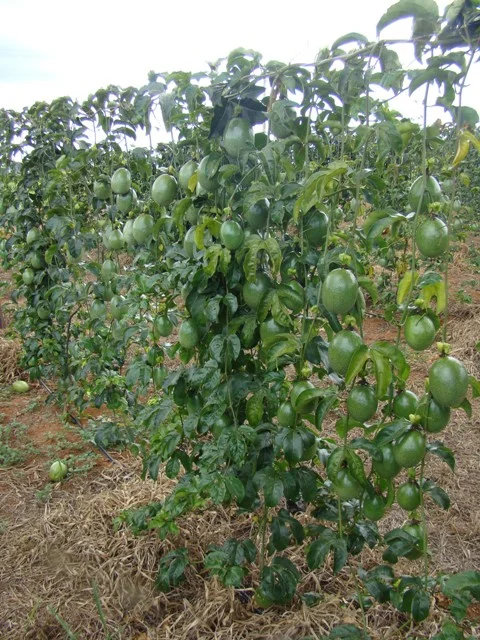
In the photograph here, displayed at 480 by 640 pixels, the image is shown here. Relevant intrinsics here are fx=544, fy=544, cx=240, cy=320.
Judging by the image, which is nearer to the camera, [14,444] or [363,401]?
[363,401]

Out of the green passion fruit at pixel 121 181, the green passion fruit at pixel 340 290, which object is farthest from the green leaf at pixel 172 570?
the green passion fruit at pixel 121 181

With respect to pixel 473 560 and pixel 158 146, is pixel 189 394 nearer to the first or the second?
pixel 158 146

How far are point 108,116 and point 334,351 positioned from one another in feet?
5.92

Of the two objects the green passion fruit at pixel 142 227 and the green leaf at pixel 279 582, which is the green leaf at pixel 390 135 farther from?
the green leaf at pixel 279 582

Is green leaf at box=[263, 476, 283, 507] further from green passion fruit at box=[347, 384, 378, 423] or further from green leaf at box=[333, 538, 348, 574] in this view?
green passion fruit at box=[347, 384, 378, 423]

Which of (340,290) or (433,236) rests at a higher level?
(433,236)

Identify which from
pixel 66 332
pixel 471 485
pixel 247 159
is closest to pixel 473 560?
pixel 471 485

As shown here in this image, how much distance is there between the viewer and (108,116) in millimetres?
2518

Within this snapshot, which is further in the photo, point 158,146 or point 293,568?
point 158,146

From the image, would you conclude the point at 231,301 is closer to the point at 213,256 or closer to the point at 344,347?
the point at 213,256

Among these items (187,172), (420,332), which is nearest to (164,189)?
(187,172)

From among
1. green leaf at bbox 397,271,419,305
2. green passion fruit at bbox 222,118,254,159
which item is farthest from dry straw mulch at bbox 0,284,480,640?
green passion fruit at bbox 222,118,254,159

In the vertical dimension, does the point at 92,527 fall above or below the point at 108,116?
below

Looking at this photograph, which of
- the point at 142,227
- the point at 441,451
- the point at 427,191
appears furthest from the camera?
the point at 142,227
